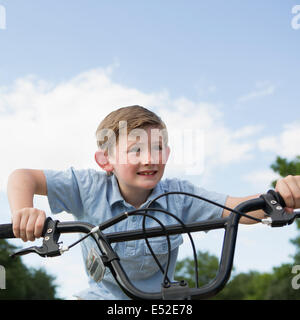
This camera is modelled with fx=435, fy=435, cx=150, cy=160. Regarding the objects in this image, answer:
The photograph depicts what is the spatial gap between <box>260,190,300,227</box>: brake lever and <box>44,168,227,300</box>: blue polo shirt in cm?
90

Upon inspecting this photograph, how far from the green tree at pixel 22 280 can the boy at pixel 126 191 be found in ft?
84.0

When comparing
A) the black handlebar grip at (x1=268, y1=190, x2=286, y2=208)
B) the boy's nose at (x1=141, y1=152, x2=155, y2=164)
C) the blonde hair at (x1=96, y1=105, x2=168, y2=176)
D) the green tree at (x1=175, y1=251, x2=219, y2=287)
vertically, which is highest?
the blonde hair at (x1=96, y1=105, x2=168, y2=176)

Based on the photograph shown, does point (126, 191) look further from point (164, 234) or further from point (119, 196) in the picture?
point (164, 234)

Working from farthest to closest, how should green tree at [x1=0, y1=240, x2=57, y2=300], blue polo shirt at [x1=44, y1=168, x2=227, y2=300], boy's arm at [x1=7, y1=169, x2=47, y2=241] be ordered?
green tree at [x1=0, y1=240, x2=57, y2=300] < blue polo shirt at [x1=44, y1=168, x2=227, y2=300] < boy's arm at [x1=7, y1=169, x2=47, y2=241]

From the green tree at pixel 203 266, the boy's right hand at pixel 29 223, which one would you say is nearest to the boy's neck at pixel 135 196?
the boy's right hand at pixel 29 223

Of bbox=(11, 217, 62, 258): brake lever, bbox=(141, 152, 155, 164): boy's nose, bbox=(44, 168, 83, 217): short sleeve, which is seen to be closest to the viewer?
bbox=(11, 217, 62, 258): brake lever

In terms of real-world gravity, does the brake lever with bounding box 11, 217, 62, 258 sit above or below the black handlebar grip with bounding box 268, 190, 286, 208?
below

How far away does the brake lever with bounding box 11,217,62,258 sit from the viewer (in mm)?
1710

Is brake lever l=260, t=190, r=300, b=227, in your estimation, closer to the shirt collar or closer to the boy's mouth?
the boy's mouth

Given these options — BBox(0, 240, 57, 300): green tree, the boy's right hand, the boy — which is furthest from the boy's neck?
BBox(0, 240, 57, 300): green tree

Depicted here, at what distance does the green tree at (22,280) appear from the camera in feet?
92.2

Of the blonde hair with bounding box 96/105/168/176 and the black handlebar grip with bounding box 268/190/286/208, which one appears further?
the blonde hair with bounding box 96/105/168/176

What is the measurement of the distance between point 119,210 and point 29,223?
3.62 feet
